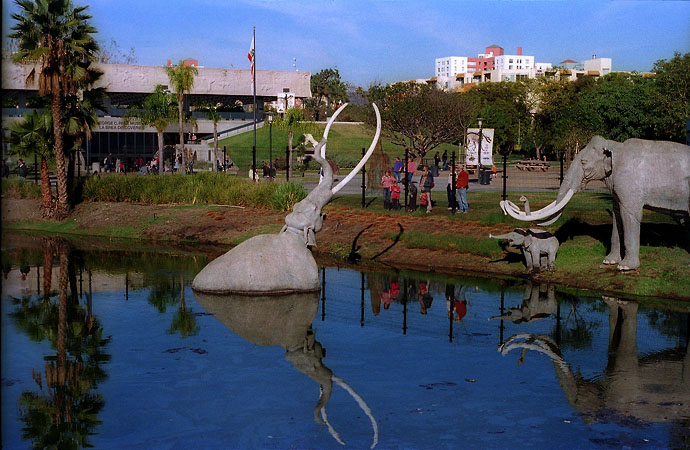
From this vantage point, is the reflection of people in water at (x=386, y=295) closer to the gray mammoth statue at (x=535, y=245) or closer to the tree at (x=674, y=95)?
the gray mammoth statue at (x=535, y=245)

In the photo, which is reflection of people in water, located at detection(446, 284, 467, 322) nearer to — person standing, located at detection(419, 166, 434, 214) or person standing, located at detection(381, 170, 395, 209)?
person standing, located at detection(419, 166, 434, 214)

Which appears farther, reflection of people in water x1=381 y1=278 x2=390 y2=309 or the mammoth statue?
reflection of people in water x1=381 y1=278 x2=390 y2=309

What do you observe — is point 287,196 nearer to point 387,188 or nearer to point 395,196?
point 387,188

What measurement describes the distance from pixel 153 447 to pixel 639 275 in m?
12.3

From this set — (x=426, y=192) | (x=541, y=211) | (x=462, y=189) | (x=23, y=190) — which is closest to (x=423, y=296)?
(x=541, y=211)

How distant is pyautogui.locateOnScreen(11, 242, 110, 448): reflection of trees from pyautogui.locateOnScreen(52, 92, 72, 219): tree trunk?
43.8 feet

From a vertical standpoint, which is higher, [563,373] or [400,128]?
[400,128]

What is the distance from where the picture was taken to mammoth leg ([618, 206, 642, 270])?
17.8 metres

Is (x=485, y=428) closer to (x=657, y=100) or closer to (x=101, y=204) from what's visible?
(x=101, y=204)

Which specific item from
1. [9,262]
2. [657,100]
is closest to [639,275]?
[9,262]

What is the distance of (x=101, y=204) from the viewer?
1253 inches

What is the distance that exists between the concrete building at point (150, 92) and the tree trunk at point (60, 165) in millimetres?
37681

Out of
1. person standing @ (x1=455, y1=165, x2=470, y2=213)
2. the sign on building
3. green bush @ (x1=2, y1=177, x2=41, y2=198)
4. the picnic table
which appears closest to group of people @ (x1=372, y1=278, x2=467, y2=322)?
person standing @ (x1=455, y1=165, x2=470, y2=213)

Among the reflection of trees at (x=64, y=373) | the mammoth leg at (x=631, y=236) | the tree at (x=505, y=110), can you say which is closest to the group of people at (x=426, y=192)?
the mammoth leg at (x=631, y=236)
